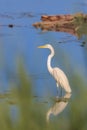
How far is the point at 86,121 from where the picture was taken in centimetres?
113

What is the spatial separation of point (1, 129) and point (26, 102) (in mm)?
82

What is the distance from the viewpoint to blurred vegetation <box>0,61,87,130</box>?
110cm

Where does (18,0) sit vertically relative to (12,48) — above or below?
above

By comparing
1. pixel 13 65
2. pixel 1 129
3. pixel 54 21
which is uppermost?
pixel 54 21

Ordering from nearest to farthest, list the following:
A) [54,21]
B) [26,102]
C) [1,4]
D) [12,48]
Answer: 1. [26,102]
2. [12,48]
3. [1,4]
4. [54,21]

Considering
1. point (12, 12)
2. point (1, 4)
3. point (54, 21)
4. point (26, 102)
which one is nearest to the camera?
point (26, 102)

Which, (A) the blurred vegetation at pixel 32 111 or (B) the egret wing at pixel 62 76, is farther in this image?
(B) the egret wing at pixel 62 76

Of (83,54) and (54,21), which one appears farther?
(54,21)

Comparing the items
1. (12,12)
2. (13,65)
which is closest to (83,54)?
(13,65)

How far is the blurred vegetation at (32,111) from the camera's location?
1.10 m

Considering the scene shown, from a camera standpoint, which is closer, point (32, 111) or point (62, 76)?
point (32, 111)

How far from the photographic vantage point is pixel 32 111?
1105mm

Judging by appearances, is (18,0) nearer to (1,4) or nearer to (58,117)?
(1,4)

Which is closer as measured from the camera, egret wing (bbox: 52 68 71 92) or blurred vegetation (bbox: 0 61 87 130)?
blurred vegetation (bbox: 0 61 87 130)
